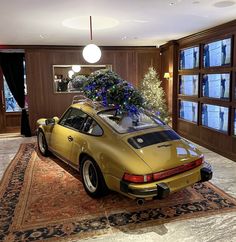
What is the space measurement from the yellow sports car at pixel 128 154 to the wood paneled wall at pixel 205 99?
2.05 metres

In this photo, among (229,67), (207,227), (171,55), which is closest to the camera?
(207,227)

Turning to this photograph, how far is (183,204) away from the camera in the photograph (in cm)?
314

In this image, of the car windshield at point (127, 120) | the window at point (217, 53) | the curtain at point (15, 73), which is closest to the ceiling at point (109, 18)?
the window at point (217, 53)

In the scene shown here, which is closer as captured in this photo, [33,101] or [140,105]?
[140,105]

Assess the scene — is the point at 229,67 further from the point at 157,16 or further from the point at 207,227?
the point at 207,227

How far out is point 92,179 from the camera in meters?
3.40

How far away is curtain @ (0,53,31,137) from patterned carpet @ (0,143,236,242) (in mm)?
4789

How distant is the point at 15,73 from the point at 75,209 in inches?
255

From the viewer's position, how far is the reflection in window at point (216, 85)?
500 cm

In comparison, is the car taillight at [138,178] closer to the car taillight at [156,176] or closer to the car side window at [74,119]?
the car taillight at [156,176]

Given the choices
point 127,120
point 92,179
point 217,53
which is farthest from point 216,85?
point 92,179

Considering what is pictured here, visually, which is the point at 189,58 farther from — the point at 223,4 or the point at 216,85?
the point at 223,4

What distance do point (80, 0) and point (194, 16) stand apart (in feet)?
6.66

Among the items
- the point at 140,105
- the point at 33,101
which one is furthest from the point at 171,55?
the point at 33,101
